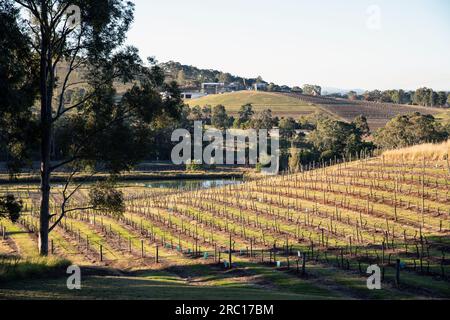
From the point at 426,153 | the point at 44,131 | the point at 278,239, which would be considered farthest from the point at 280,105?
the point at 44,131

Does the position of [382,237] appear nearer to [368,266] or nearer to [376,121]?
[368,266]

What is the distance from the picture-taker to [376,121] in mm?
151750

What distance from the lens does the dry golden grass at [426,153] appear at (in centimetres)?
5241

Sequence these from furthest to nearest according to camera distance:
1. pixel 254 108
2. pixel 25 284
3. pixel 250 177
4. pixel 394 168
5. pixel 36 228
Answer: pixel 254 108 < pixel 250 177 < pixel 394 168 < pixel 36 228 < pixel 25 284

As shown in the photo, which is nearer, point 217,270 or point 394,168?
point 217,270

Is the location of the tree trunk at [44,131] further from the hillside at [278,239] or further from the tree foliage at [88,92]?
the hillside at [278,239]

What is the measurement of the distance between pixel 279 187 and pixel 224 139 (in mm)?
67125

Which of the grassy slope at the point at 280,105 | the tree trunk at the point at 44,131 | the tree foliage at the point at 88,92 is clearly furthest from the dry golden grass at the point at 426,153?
the grassy slope at the point at 280,105

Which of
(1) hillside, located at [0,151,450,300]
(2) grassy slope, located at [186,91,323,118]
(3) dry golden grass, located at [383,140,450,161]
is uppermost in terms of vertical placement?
(2) grassy slope, located at [186,91,323,118]

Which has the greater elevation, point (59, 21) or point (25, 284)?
point (59, 21)

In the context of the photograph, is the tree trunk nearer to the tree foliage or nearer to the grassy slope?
the tree foliage

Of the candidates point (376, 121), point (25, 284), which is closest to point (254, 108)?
point (376, 121)

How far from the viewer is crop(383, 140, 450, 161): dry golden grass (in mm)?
52406

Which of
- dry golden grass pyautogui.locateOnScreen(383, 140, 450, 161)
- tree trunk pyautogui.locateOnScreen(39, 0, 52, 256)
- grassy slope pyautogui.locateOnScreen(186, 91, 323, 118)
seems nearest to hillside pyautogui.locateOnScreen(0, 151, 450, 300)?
dry golden grass pyautogui.locateOnScreen(383, 140, 450, 161)
